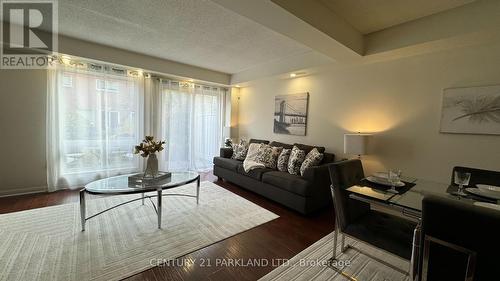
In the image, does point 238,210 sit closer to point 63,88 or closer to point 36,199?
point 36,199

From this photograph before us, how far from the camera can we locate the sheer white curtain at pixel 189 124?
4586mm

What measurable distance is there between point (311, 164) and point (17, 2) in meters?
4.15

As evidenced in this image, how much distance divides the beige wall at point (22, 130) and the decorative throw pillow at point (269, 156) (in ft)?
12.0

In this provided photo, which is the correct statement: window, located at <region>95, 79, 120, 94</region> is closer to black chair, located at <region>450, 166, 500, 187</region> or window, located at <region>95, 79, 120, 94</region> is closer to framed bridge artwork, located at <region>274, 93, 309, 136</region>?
framed bridge artwork, located at <region>274, 93, 309, 136</region>

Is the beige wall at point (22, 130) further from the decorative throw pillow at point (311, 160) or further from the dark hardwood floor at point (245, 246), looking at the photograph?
the decorative throw pillow at point (311, 160)

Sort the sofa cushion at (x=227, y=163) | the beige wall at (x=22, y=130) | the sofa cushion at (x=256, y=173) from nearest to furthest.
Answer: the beige wall at (x=22, y=130) < the sofa cushion at (x=256, y=173) < the sofa cushion at (x=227, y=163)

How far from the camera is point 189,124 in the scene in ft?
16.1

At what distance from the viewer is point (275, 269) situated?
5.72 ft

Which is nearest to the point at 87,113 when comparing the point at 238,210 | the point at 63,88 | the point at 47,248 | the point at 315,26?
the point at 63,88

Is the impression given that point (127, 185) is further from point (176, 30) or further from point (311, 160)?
point (311, 160)

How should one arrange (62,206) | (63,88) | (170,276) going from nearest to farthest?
(170,276) < (62,206) < (63,88)

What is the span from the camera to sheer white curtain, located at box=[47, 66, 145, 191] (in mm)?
3367

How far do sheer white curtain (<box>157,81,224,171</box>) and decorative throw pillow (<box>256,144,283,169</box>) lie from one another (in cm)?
192

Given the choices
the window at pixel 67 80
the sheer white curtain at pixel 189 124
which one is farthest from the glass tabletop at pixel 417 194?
the window at pixel 67 80
